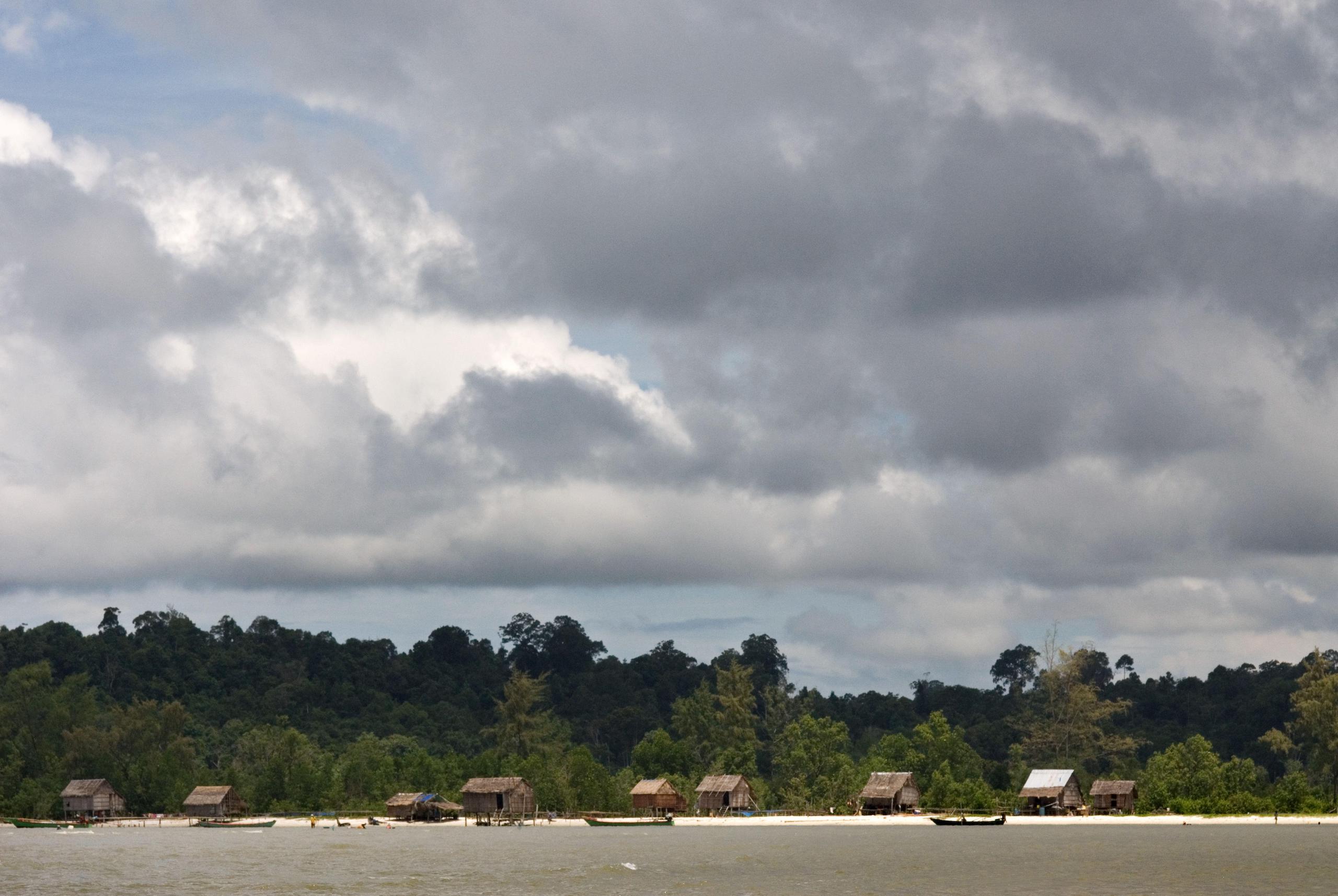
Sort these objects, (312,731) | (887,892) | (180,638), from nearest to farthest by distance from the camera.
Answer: (887,892) → (312,731) → (180,638)

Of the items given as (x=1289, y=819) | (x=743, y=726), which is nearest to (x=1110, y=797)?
(x=1289, y=819)

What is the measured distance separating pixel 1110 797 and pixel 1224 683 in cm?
6863

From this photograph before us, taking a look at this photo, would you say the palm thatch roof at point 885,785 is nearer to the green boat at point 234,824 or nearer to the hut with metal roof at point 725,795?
the hut with metal roof at point 725,795

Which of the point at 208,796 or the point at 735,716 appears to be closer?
the point at 208,796

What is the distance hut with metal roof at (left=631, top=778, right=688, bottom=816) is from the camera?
11744 centimetres

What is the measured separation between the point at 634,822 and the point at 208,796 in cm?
3526

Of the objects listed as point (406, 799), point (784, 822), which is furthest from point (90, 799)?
point (784, 822)

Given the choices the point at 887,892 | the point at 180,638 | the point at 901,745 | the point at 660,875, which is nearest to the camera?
the point at 887,892

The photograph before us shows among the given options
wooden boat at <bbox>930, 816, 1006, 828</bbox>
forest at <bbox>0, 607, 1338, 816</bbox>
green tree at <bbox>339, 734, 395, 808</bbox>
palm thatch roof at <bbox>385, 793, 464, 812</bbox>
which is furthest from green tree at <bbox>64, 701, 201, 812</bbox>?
wooden boat at <bbox>930, 816, 1006, 828</bbox>

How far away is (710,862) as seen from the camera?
230 ft

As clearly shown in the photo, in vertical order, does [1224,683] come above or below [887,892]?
above

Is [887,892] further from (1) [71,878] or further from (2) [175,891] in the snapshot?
(1) [71,878]

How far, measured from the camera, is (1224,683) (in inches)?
6841

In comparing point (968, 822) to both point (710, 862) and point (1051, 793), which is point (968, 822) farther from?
point (710, 862)
